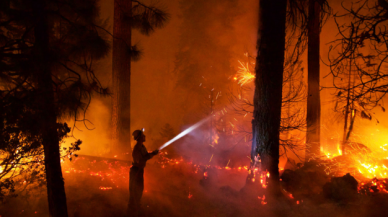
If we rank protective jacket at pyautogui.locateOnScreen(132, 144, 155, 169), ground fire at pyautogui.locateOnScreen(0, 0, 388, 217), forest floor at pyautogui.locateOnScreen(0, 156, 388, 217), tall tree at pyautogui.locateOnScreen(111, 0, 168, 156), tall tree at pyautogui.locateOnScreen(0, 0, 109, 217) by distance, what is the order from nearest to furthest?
1. tall tree at pyautogui.locateOnScreen(0, 0, 109, 217)
2. ground fire at pyautogui.locateOnScreen(0, 0, 388, 217)
3. protective jacket at pyautogui.locateOnScreen(132, 144, 155, 169)
4. forest floor at pyautogui.locateOnScreen(0, 156, 388, 217)
5. tall tree at pyautogui.locateOnScreen(111, 0, 168, 156)

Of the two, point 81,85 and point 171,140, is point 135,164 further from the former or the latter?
point 171,140

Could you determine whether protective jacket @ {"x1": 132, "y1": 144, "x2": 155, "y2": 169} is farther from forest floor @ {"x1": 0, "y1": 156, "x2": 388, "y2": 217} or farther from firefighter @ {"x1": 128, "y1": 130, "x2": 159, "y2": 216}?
forest floor @ {"x1": 0, "y1": 156, "x2": 388, "y2": 217}

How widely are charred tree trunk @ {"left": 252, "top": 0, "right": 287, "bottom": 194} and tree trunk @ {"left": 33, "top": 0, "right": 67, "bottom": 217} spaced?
4.72 meters

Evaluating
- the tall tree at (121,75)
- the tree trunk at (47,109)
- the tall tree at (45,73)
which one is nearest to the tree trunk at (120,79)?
the tall tree at (121,75)

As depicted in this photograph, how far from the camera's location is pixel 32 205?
5.11 meters

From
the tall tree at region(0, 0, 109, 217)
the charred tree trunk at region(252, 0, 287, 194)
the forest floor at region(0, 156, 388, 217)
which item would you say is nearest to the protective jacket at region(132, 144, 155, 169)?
the forest floor at region(0, 156, 388, 217)

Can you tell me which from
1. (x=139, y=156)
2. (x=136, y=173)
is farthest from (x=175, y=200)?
(x=139, y=156)

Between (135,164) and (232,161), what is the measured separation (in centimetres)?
588

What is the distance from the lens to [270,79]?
5371 millimetres

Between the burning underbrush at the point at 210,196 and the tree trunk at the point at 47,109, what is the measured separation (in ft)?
3.24

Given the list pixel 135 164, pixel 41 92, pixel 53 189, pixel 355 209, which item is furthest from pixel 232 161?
pixel 41 92

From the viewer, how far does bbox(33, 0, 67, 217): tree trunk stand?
A: 12.0 feet

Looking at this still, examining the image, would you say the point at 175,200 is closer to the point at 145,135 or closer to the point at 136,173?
the point at 136,173

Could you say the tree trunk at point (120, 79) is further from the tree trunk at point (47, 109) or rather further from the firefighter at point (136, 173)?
the tree trunk at point (47, 109)
